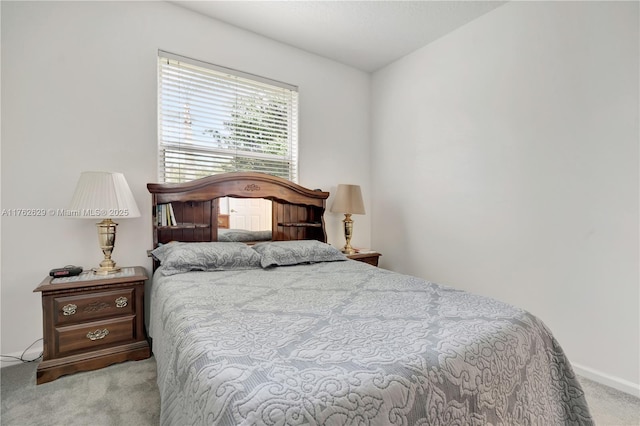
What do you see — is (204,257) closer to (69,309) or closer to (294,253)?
(294,253)

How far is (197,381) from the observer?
81 centimetres

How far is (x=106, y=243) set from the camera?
2.07m

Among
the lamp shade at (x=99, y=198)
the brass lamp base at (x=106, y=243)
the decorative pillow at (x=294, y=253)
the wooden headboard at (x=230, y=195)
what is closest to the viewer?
the lamp shade at (x=99, y=198)

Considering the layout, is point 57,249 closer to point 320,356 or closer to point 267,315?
point 267,315

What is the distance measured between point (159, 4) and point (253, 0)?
0.79 m

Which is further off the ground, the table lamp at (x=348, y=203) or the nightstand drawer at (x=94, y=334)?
the table lamp at (x=348, y=203)

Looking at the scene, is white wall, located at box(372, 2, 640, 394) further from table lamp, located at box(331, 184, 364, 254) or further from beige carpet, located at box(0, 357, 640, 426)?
table lamp, located at box(331, 184, 364, 254)

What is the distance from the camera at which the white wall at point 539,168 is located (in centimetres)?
186

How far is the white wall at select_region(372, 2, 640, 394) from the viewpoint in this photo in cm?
186

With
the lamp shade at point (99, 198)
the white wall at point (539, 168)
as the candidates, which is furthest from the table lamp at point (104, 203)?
the white wall at point (539, 168)

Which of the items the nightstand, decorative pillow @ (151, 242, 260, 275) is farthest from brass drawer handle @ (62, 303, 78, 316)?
the nightstand

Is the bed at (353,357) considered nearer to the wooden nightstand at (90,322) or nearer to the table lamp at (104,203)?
the wooden nightstand at (90,322)

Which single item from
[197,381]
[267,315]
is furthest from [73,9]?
[197,381]

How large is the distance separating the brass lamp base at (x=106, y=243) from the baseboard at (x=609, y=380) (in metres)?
3.29
